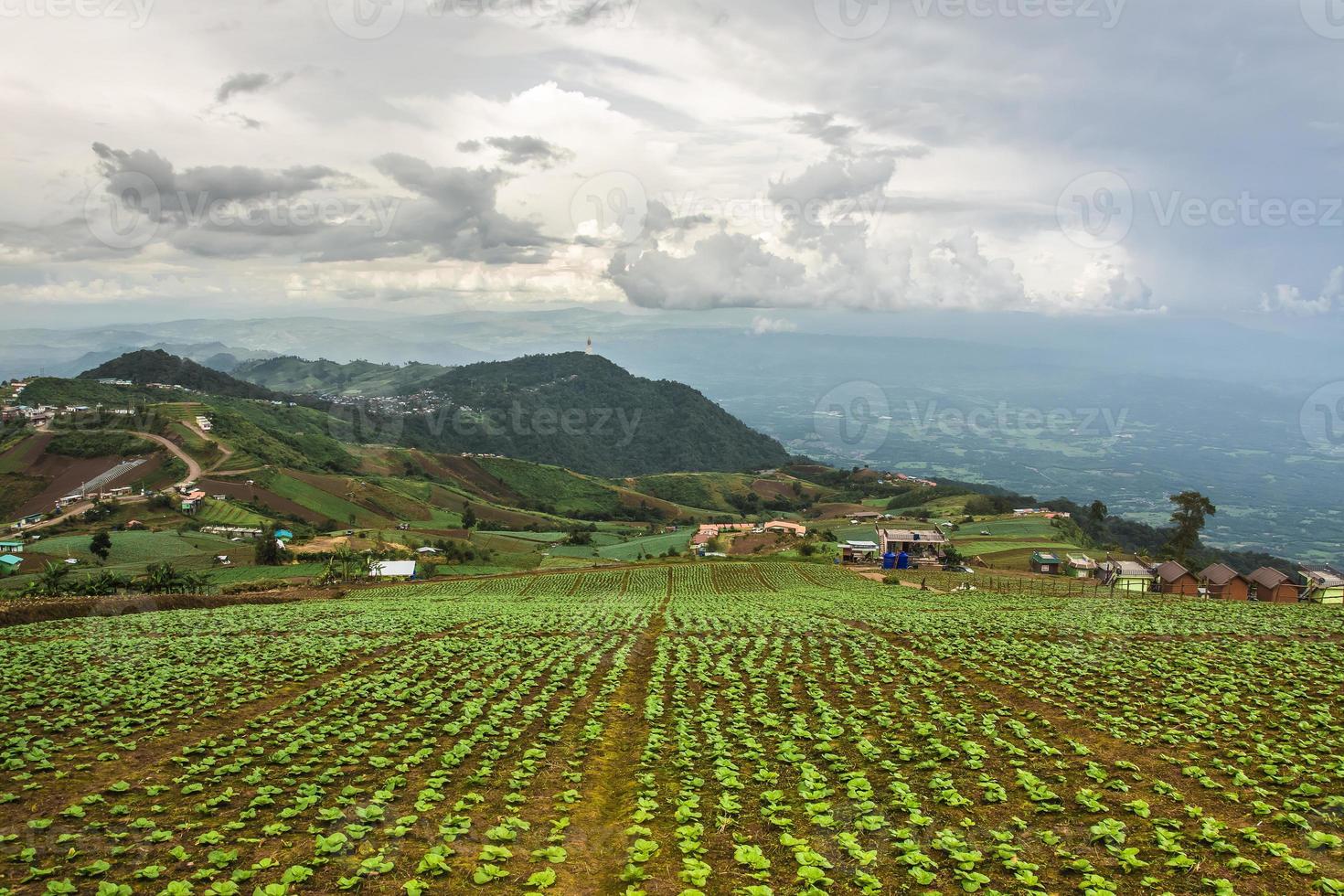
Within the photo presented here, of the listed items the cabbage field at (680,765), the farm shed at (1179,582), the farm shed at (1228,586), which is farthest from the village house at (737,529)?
the cabbage field at (680,765)

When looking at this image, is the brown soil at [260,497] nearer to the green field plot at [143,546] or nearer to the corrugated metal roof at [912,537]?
the green field plot at [143,546]

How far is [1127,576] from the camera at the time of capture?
58.6 m

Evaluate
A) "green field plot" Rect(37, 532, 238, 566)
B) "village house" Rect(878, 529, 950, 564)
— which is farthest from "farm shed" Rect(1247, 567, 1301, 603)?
"green field plot" Rect(37, 532, 238, 566)

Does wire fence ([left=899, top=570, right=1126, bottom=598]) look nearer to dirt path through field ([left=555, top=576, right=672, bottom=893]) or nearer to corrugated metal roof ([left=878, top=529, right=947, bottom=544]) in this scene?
corrugated metal roof ([left=878, top=529, right=947, bottom=544])

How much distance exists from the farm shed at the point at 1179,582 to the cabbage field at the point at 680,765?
30.3 meters

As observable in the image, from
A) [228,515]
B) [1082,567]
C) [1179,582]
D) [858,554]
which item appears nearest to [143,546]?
[228,515]

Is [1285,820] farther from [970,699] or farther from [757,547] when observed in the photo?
[757,547]

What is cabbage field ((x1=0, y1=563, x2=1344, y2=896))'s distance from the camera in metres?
10.4

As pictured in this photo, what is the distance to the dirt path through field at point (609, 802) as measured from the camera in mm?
10539

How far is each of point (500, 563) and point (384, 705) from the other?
69708 mm

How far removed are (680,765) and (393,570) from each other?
65463 mm

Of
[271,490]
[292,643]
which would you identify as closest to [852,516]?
[271,490]

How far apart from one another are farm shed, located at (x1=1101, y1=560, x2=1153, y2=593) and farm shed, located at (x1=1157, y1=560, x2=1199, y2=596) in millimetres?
1110

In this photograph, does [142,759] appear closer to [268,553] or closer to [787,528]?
[268,553]
